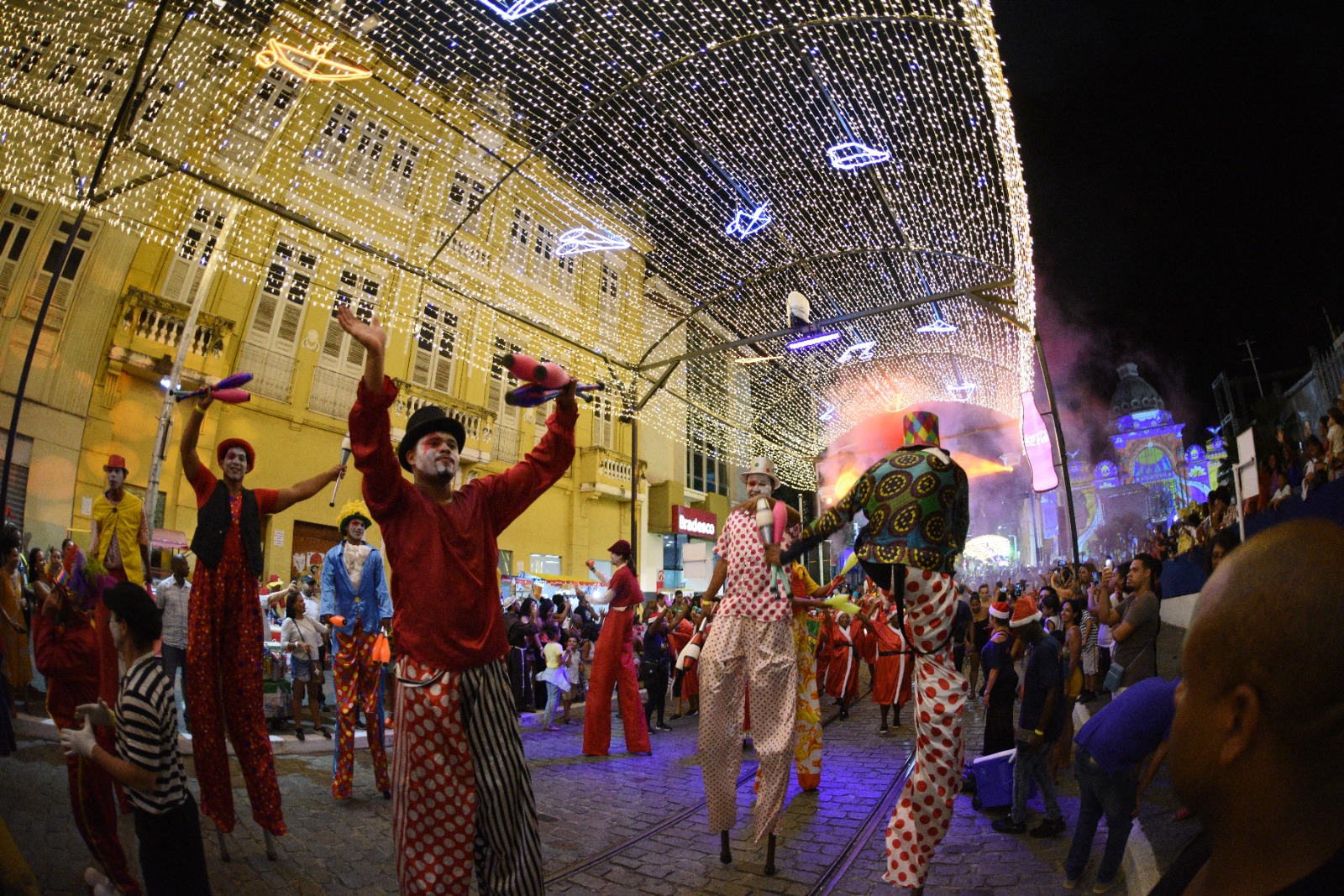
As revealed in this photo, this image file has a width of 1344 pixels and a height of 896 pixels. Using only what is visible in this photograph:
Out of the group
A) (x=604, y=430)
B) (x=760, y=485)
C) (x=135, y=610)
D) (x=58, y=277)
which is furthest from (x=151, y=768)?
(x=604, y=430)

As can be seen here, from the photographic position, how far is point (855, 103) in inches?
350

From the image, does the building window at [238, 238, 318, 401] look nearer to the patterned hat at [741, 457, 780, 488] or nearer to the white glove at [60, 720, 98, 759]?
the patterned hat at [741, 457, 780, 488]

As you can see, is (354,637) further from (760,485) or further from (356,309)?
(356,309)

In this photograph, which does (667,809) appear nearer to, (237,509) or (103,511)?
(237,509)

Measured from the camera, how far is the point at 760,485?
16.4ft

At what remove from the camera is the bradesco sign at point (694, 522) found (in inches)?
977

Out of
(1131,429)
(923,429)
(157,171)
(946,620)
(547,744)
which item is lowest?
(547,744)

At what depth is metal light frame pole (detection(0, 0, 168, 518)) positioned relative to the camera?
334cm

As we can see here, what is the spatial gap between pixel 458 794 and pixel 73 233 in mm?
4395

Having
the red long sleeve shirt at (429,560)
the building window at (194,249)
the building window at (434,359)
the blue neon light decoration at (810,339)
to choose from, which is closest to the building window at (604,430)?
the building window at (434,359)

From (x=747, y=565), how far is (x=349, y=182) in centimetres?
1171

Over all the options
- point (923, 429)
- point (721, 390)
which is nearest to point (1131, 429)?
point (721, 390)

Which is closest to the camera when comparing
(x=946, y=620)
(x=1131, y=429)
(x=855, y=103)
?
(x=946, y=620)

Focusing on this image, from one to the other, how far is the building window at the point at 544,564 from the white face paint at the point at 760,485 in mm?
15374
